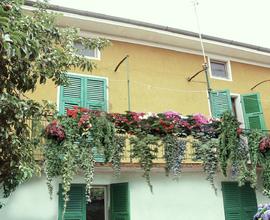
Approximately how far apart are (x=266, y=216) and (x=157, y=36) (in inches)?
296

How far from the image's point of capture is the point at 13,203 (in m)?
8.27

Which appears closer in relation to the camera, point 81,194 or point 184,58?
point 81,194

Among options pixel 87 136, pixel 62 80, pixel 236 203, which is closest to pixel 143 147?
pixel 87 136

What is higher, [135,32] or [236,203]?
[135,32]

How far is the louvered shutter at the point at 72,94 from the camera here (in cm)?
983

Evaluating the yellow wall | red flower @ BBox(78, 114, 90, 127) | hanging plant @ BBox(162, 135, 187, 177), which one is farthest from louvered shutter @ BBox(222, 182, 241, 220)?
red flower @ BBox(78, 114, 90, 127)

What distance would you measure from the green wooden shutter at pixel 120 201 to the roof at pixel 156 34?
4.15 metres

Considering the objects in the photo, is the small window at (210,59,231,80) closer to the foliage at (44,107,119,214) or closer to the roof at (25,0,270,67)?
the roof at (25,0,270,67)

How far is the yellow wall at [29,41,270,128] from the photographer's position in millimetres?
10750

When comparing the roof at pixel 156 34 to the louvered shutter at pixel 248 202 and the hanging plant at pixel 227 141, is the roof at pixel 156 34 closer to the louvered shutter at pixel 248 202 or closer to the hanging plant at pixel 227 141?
the hanging plant at pixel 227 141

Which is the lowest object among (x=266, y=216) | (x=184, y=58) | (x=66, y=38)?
(x=266, y=216)

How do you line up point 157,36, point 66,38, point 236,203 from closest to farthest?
1. point 66,38
2. point 236,203
3. point 157,36

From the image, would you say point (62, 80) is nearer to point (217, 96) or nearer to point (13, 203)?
point (13, 203)

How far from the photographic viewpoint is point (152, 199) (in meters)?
9.58
